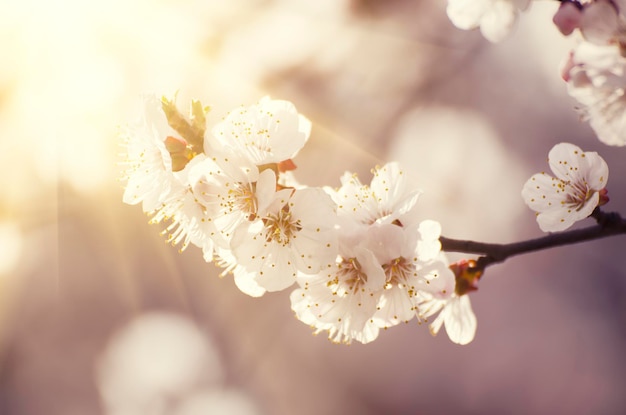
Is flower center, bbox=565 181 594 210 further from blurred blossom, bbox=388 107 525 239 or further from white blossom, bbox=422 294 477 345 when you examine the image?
blurred blossom, bbox=388 107 525 239

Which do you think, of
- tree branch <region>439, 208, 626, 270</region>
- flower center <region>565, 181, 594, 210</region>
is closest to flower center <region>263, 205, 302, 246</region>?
tree branch <region>439, 208, 626, 270</region>

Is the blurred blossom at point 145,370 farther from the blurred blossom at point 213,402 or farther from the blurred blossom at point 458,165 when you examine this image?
the blurred blossom at point 458,165

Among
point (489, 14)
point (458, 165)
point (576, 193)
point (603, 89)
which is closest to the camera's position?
point (603, 89)

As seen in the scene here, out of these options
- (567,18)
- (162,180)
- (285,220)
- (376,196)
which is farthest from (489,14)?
(162,180)

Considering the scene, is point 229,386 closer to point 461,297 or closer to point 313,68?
point 313,68

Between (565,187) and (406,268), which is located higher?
(565,187)

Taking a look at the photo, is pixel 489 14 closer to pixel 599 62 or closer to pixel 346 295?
pixel 599 62

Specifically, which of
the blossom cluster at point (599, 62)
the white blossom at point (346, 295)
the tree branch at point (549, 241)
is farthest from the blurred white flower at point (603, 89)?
the white blossom at point (346, 295)
